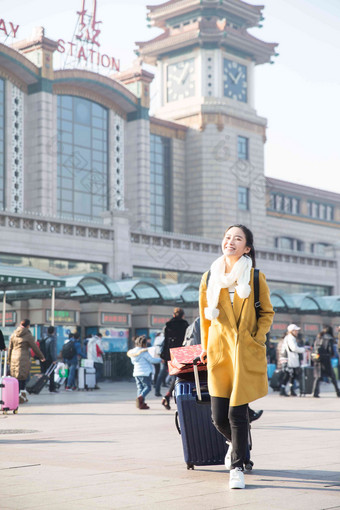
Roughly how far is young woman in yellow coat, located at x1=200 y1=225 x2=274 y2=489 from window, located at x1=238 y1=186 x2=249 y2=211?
182 feet

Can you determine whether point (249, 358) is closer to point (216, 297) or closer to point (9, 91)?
point (216, 297)

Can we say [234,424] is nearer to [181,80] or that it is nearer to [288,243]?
[181,80]

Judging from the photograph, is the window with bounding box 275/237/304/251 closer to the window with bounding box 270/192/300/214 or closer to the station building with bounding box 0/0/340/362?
the station building with bounding box 0/0/340/362

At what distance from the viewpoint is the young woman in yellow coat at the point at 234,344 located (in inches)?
248

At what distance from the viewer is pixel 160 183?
60.2 m

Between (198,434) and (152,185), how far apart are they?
5269 cm

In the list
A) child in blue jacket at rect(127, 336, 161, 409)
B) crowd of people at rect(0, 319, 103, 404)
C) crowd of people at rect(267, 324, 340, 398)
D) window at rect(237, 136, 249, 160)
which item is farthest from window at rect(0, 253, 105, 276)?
window at rect(237, 136, 249, 160)

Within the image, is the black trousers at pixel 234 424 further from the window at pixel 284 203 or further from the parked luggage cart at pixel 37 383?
the window at pixel 284 203

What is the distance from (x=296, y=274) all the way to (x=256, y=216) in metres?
12.5

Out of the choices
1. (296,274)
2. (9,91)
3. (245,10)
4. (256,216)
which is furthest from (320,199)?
(9,91)

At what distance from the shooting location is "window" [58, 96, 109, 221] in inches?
1981

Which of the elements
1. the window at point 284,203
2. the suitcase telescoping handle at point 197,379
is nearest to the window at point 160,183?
the window at point 284,203

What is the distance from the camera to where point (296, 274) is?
168ft

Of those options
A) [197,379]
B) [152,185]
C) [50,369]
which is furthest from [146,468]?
[152,185]
